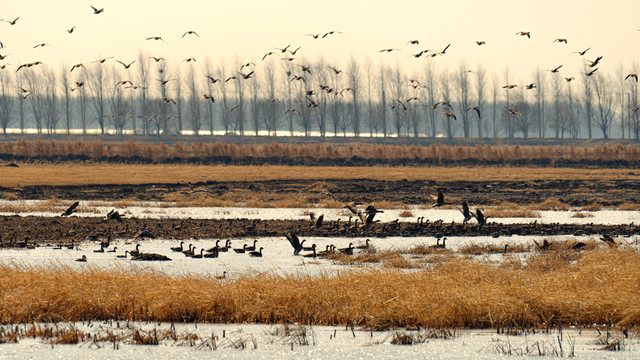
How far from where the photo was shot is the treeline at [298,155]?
65750 mm

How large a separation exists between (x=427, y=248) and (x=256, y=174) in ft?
113

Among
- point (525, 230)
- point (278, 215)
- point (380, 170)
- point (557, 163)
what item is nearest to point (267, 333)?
point (525, 230)

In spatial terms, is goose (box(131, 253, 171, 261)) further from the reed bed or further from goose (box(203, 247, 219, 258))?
the reed bed

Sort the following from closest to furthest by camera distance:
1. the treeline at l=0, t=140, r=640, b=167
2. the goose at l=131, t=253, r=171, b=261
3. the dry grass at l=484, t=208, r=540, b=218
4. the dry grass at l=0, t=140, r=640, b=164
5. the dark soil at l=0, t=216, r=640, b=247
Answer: the goose at l=131, t=253, r=171, b=261
the dark soil at l=0, t=216, r=640, b=247
the dry grass at l=484, t=208, r=540, b=218
the treeline at l=0, t=140, r=640, b=167
the dry grass at l=0, t=140, r=640, b=164

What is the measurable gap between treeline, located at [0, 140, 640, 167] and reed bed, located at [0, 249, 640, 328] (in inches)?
2043

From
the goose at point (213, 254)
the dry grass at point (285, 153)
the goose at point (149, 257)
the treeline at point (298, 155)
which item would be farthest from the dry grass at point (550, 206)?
the dry grass at point (285, 153)

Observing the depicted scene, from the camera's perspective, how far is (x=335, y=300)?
13.4 metres

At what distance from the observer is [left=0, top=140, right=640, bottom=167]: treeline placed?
65.8m

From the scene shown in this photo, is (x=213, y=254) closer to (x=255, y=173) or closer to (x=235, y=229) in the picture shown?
(x=235, y=229)

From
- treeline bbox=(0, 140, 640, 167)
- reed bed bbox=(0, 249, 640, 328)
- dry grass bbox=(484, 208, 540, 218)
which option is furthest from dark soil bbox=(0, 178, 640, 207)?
reed bed bbox=(0, 249, 640, 328)

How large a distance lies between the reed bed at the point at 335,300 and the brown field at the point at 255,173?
33.1 metres

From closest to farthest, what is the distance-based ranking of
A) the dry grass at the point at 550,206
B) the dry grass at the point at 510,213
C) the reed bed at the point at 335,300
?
the reed bed at the point at 335,300 → the dry grass at the point at 510,213 → the dry grass at the point at 550,206

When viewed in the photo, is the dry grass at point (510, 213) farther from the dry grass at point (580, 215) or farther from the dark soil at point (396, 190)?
the dark soil at point (396, 190)

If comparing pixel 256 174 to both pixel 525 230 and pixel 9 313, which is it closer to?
pixel 525 230
